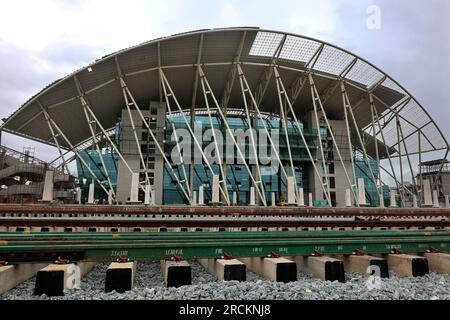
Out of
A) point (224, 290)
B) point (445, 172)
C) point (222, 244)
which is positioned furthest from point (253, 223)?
point (445, 172)

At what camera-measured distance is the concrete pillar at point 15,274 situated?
4.01 metres

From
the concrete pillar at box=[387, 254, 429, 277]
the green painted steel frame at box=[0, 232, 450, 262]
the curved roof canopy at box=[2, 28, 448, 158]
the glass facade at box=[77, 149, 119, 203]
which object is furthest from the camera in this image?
the glass facade at box=[77, 149, 119, 203]

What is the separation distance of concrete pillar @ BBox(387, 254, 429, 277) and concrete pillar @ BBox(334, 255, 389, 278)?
39cm

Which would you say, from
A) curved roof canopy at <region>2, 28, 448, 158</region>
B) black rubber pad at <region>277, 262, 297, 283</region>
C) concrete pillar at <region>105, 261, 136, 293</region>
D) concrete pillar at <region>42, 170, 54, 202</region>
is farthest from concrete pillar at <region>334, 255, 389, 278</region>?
curved roof canopy at <region>2, 28, 448, 158</region>

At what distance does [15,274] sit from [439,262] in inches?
270

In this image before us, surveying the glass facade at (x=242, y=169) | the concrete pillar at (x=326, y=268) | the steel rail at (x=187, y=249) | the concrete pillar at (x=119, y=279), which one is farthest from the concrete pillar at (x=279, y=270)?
the glass facade at (x=242, y=169)

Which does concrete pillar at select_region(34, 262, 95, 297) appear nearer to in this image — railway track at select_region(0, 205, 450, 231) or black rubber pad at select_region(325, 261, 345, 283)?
black rubber pad at select_region(325, 261, 345, 283)

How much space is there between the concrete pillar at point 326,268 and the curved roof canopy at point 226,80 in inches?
1363

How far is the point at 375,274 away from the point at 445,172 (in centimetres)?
8102

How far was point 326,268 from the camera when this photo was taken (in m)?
4.77

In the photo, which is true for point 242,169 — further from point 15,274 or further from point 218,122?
point 15,274

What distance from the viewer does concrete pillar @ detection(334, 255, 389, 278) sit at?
16.7 ft

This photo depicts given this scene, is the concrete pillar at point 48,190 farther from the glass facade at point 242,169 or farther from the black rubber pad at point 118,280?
the black rubber pad at point 118,280
